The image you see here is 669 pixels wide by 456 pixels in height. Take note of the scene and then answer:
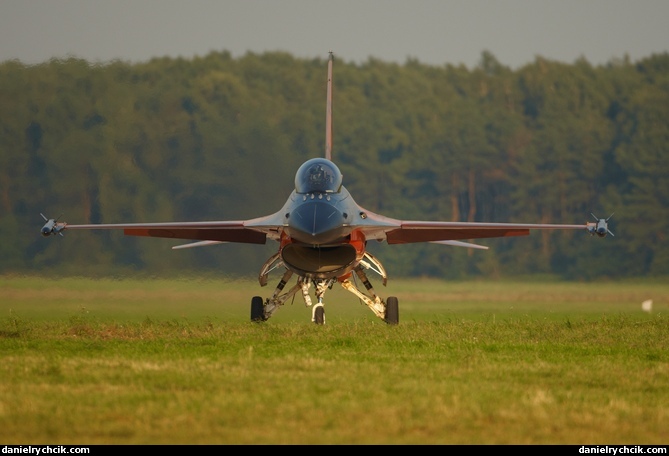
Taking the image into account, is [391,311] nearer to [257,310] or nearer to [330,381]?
[257,310]

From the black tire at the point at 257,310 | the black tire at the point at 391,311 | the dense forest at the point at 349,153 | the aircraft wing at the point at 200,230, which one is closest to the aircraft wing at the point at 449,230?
the black tire at the point at 391,311

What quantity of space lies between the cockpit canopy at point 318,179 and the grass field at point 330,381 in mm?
2199

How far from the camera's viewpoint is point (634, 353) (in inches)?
589

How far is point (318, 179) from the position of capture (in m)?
19.9

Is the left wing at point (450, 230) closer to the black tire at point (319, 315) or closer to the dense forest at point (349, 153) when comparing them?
the black tire at point (319, 315)

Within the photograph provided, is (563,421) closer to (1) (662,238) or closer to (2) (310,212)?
(2) (310,212)

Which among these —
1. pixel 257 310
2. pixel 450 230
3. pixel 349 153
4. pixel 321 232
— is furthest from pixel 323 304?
pixel 349 153

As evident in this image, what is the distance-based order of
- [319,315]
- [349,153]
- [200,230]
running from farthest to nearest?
[349,153] → [200,230] → [319,315]

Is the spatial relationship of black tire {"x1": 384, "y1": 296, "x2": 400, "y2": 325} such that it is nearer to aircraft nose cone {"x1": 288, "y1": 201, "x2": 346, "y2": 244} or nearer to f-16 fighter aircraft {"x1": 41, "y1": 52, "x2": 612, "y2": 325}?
f-16 fighter aircraft {"x1": 41, "y1": 52, "x2": 612, "y2": 325}

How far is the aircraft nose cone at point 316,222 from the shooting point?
19031mm

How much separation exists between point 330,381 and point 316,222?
24.0 ft

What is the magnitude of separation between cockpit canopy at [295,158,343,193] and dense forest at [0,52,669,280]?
6589 mm

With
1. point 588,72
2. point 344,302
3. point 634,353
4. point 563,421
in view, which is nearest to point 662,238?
point 588,72

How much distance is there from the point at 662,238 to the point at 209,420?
39024 millimetres
